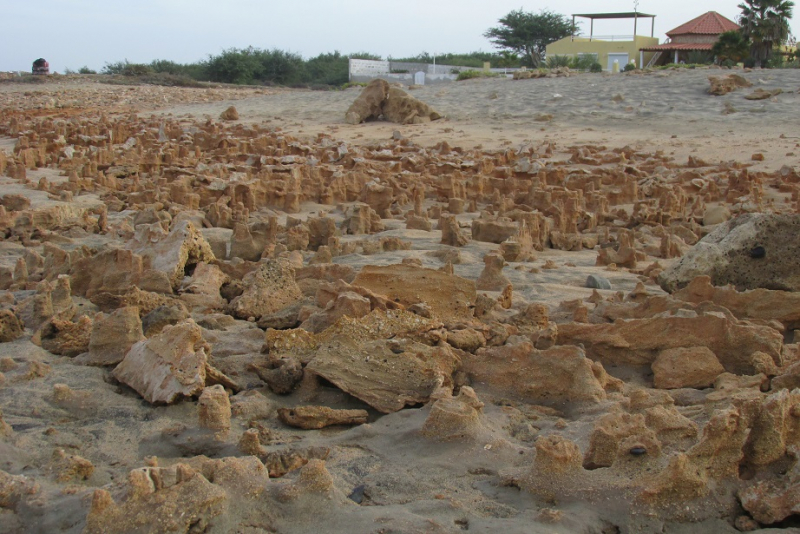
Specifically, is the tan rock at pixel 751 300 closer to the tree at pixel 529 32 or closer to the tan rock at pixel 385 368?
the tan rock at pixel 385 368

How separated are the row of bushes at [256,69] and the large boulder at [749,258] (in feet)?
105

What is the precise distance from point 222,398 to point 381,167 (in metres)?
6.66

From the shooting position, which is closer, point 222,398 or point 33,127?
point 222,398

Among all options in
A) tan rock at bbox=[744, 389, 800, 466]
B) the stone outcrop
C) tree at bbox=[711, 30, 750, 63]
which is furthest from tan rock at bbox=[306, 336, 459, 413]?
tree at bbox=[711, 30, 750, 63]

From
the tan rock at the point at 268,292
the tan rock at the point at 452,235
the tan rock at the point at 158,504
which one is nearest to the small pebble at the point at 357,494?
the tan rock at the point at 158,504

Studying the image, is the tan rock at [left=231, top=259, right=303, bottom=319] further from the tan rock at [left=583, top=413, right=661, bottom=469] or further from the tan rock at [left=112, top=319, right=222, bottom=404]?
the tan rock at [left=583, top=413, right=661, bottom=469]

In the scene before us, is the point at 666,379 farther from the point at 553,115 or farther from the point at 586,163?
the point at 553,115

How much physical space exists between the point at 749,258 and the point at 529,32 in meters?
40.2

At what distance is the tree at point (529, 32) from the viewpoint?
138ft

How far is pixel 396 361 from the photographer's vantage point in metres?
2.84

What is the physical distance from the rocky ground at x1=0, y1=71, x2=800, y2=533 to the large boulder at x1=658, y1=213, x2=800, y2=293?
13 mm

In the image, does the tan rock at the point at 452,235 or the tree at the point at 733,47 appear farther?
the tree at the point at 733,47

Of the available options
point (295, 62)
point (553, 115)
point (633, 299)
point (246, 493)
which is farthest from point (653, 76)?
point (295, 62)

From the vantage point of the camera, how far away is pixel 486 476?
7.11 feet
